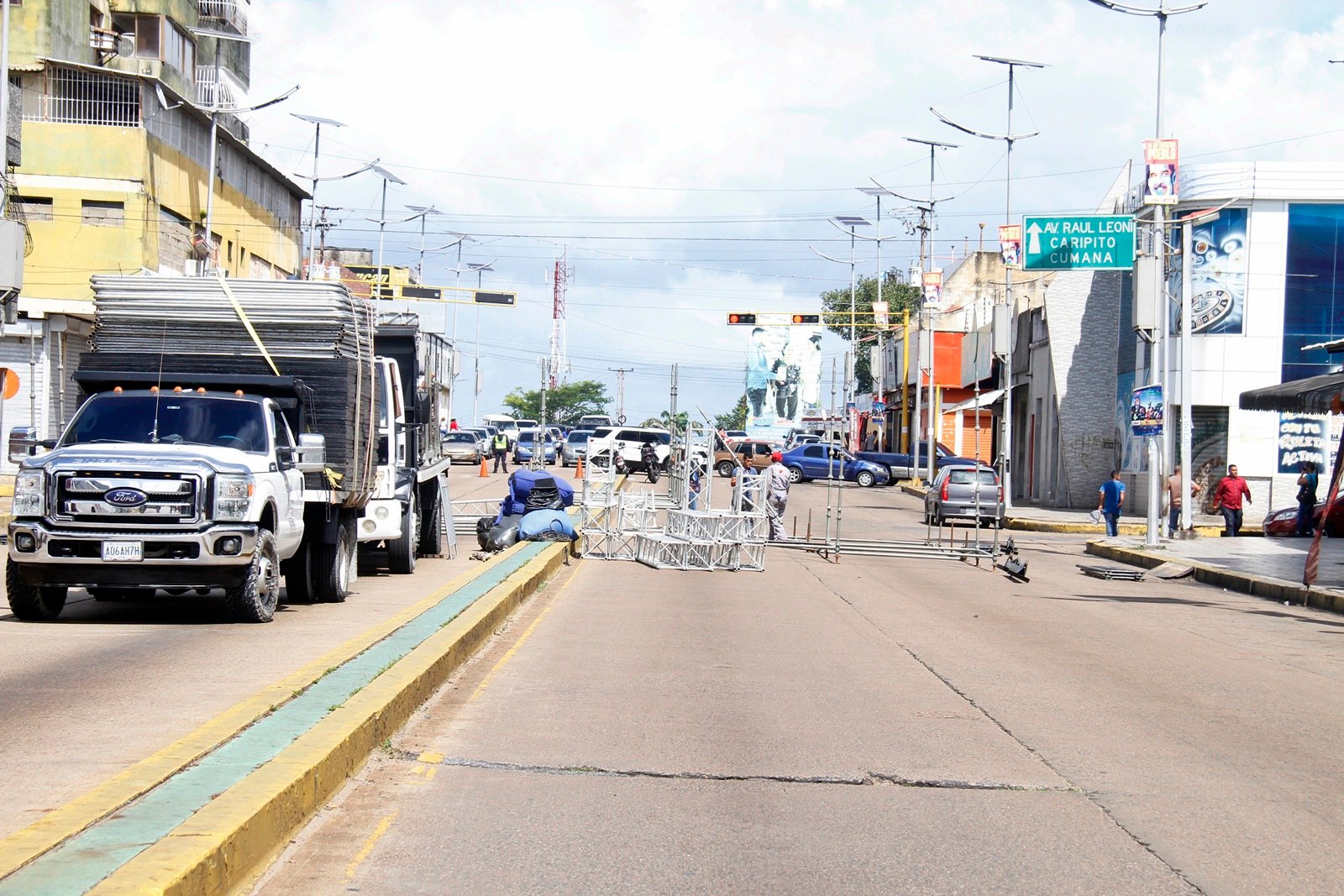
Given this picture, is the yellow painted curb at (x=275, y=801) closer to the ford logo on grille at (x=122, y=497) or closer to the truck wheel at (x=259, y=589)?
the truck wheel at (x=259, y=589)

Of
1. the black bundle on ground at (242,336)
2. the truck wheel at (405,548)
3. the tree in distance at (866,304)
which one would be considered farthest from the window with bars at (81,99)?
the tree in distance at (866,304)

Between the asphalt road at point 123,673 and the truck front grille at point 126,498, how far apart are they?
98 centimetres

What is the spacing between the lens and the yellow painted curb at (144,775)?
5.03 meters

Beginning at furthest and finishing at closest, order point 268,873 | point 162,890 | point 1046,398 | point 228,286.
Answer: point 1046,398, point 228,286, point 268,873, point 162,890

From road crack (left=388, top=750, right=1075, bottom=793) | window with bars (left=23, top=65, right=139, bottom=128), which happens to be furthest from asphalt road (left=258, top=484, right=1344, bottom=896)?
window with bars (left=23, top=65, right=139, bottom=128)

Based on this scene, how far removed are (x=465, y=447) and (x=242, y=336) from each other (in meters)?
48.4

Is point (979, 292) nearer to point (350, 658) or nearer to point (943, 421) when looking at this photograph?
point (943, 421)

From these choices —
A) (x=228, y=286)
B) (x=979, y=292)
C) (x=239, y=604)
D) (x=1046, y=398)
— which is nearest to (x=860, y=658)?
(x=239, y=604)

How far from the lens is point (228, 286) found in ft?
47.4

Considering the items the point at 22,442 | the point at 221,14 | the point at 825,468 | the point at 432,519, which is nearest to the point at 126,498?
the point at 22,442

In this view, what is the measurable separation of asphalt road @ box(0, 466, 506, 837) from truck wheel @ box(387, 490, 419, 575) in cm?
257

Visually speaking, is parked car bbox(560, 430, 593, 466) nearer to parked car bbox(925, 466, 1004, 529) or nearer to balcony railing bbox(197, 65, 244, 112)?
balcony railing bbox(197, 65, 244, 112)

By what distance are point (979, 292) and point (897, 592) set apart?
70.5 m

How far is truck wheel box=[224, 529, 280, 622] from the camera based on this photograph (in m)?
12.5
